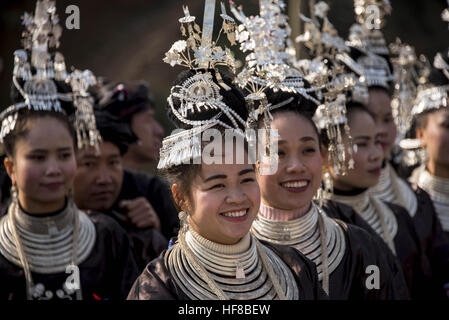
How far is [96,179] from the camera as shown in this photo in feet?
15.1

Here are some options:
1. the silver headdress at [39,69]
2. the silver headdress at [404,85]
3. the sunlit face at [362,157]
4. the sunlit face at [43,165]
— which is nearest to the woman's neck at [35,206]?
the sunlit face at [43,165]

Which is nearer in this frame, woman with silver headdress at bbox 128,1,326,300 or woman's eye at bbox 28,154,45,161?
woman with silver headdress at bbox 128,1,326,300

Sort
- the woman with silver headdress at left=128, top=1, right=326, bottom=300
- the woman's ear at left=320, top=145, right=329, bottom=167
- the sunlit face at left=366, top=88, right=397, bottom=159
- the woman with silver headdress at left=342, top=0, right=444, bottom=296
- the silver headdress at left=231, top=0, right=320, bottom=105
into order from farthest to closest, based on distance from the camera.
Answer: the sunlit face at left=366, top=88, right=397, bottom=159 < the woman with silver headdress at left=342, top=0, right=444, bottom=296 < the woman's ear at left=320, top=145, right=329, bottom=167 < the silver headdress at left=231, top=0, right=320, bottom=105 < the woman with silver headdress at left=128, top=1, right=326, bottom=300

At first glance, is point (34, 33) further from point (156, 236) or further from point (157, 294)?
point (157, 294)

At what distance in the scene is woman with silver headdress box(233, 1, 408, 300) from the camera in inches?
130

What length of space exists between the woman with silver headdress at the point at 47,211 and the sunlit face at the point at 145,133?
153 centimetres

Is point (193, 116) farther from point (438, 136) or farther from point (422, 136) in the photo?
point (422, 136)

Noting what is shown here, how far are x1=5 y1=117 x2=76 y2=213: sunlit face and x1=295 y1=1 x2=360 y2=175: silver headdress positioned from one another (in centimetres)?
126

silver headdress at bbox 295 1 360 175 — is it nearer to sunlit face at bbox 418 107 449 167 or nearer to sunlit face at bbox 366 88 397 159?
sunlit face at bbox 366 88 397 159

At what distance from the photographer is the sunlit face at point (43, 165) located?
3785mm

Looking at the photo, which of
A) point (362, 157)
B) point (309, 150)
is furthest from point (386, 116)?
point (309, 150)

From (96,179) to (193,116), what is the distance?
1.95m

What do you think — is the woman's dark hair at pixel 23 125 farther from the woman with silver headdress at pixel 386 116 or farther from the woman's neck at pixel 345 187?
the woman with silver headdress at pixel 386 116

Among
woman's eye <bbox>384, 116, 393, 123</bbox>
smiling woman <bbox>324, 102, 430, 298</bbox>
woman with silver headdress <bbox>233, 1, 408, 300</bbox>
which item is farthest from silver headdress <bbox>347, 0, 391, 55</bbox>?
woman with silver headdress <bbox>233, 1, 408, 300</bbox>
